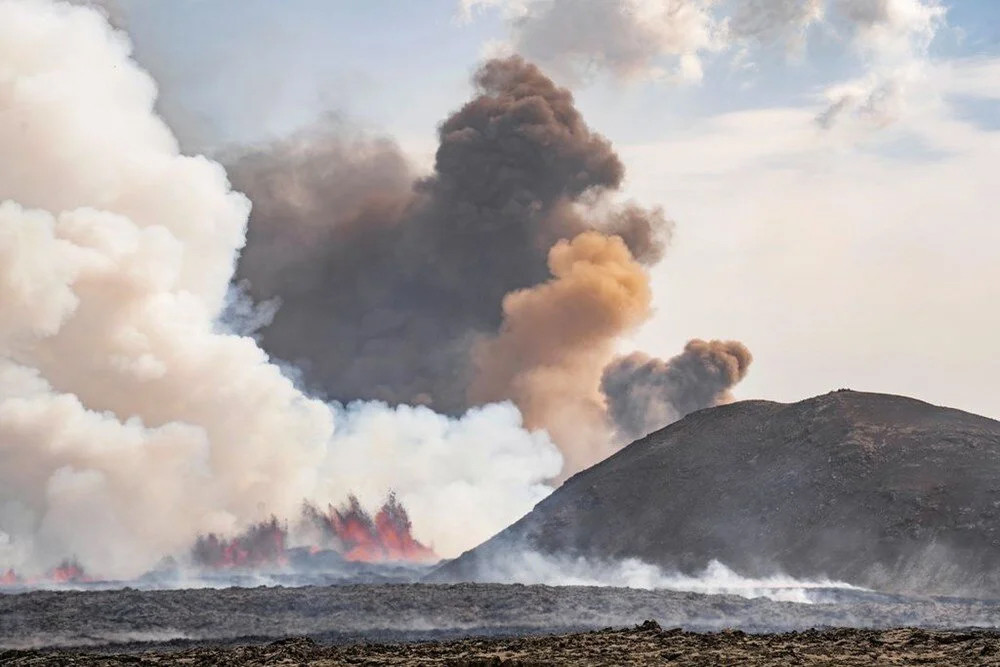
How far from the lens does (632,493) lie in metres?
148

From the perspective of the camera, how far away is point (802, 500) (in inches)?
5408

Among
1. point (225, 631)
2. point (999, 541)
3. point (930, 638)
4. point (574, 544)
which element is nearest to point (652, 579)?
point (574, 544)

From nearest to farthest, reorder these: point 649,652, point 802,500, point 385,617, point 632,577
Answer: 1. point 649,652
2. point 385,617
3. point 632,577
4. point 802,500

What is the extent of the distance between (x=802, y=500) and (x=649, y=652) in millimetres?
88760

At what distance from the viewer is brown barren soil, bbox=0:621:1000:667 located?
4844 cm

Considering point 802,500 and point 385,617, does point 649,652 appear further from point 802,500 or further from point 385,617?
point 802,500

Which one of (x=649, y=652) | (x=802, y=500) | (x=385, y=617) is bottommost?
(x=649, y=652)

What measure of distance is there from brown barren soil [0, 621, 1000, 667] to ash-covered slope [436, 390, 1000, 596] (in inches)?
2591

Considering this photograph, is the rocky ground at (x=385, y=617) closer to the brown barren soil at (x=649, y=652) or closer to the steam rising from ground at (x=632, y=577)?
the brown barren soil at (x=649, y=652)

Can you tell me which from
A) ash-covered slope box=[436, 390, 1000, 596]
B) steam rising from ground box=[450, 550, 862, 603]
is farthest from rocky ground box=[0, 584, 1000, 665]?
ash-covered slope box=[436, 390, 1000, 596]

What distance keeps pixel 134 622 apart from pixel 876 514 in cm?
7390

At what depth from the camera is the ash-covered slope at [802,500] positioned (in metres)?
124

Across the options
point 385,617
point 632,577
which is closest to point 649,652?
point 385,617

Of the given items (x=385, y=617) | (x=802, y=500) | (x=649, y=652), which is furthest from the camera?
(x=802, y=500)
